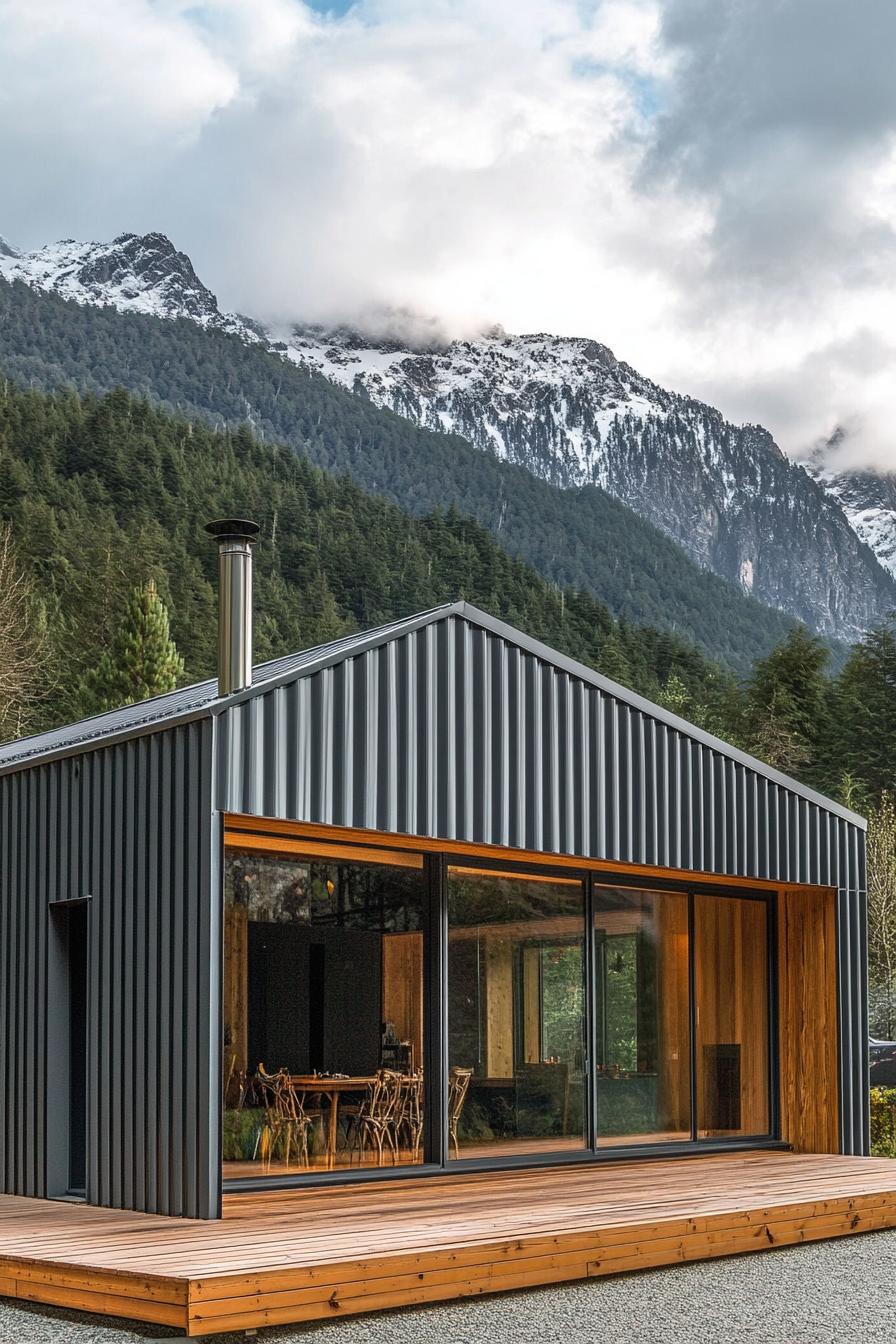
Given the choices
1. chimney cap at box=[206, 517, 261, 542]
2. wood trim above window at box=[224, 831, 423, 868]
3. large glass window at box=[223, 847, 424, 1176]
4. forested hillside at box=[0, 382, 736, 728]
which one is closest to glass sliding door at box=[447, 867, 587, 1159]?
large glass window at box=[223, 847, 424, 1176]

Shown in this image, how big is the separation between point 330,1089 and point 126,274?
120299 millimetres

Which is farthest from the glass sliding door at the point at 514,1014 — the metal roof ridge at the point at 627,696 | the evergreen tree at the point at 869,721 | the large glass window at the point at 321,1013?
the evergreen tree at the point at 869,721

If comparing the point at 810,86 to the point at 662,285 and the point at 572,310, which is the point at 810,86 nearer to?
the point at 662,285

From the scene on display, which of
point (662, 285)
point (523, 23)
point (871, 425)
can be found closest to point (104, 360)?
point (523, 23)

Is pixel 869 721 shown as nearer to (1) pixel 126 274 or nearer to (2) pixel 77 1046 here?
(2) pixel 77 1046

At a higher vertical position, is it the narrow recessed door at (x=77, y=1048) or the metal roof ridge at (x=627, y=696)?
the metal roof ridge at (x=627, y=696)

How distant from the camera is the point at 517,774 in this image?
8844mm

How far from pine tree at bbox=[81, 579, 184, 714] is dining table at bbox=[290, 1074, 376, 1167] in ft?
75.7

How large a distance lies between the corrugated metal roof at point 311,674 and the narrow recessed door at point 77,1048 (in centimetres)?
98

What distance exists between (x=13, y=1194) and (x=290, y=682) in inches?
124

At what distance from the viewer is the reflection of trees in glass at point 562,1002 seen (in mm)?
9438

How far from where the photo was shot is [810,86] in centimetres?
2739

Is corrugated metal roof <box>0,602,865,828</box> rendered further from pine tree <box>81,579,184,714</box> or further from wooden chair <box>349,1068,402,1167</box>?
pine tree <box>81,579,184,714</box>

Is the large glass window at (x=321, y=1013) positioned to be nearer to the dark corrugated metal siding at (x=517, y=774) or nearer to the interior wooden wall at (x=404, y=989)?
the interior wooden wall at (x=404, y=989)
